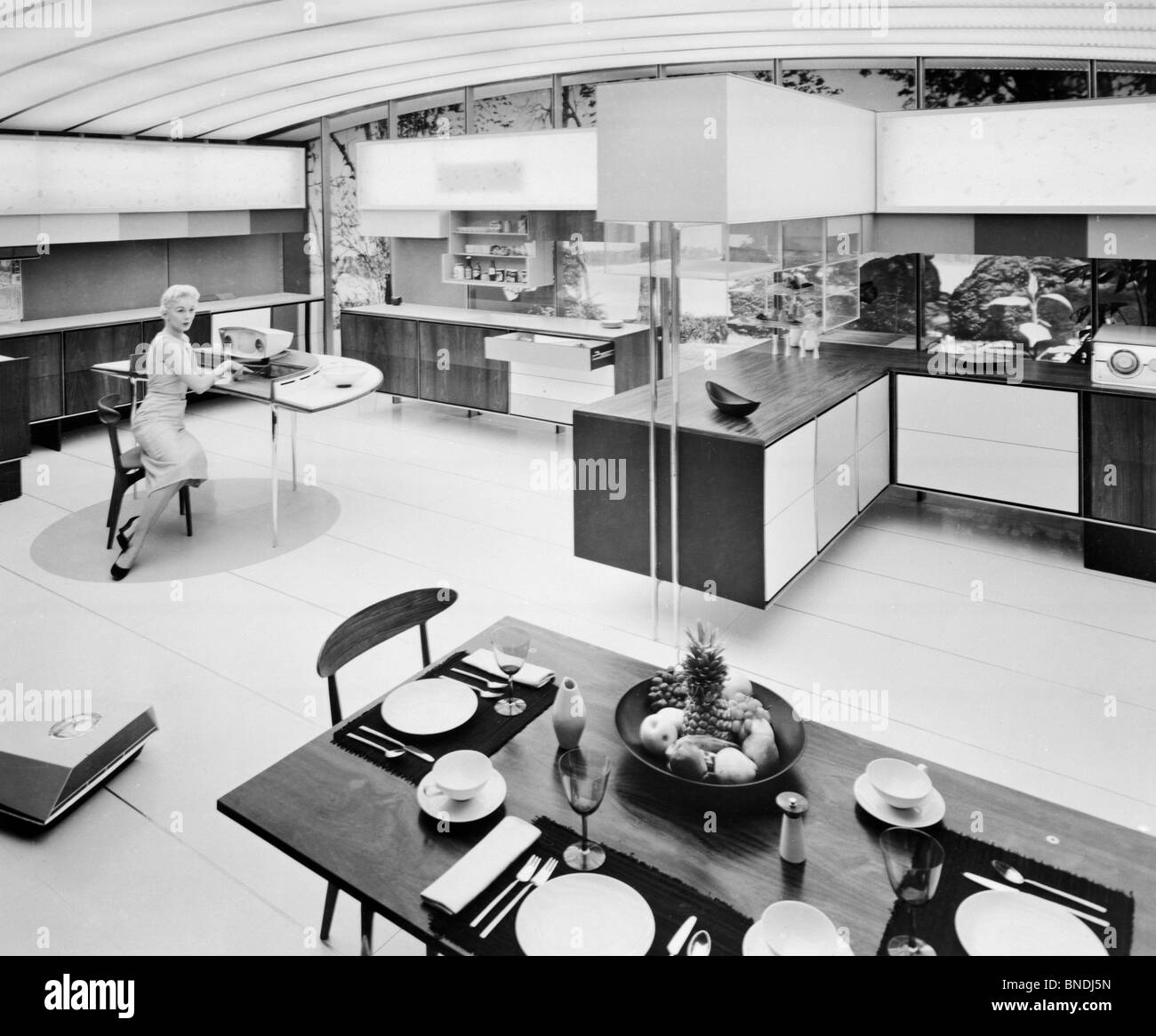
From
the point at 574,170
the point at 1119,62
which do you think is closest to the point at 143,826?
the point at 574,170

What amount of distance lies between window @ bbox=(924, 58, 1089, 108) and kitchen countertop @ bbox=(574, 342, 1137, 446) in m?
1.74

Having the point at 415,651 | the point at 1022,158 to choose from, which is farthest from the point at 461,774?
the point at 1022,158

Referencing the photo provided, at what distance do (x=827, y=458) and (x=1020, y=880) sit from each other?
343cm

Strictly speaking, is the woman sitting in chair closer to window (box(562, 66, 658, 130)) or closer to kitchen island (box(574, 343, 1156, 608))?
kitchen island (box(574, 343, 1156, 608))

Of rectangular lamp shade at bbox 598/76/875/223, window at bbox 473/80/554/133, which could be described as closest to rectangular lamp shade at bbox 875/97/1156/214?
rectangular lamp shade at bbox 598/76/875/223

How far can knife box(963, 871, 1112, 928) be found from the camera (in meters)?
1.61

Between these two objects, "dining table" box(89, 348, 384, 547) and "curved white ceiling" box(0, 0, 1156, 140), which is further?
"dining table" box(89, 348, 384, 547)

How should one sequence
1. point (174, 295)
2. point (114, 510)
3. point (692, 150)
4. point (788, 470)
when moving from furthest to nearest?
point (114, 510), point (174, 295), point (788, 470), point (692, 150)

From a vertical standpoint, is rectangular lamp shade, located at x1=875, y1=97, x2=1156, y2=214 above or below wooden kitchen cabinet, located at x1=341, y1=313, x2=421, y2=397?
above

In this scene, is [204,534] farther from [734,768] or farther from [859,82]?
[859,82]

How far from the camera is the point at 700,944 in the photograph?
1599mm

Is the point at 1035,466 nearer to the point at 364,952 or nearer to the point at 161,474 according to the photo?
the point at 364,952

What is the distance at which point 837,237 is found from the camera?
19.2 ft
